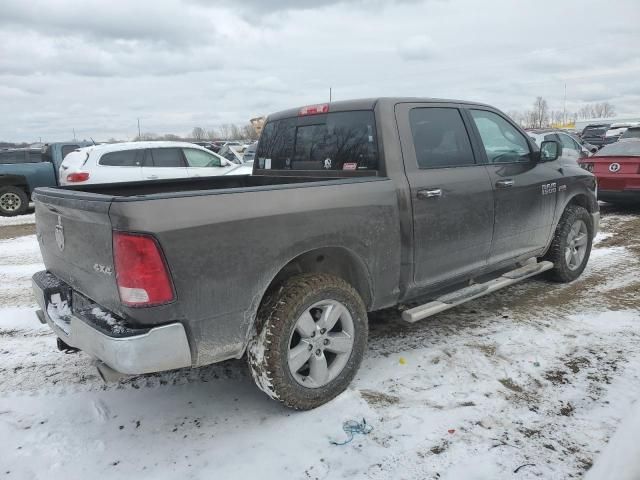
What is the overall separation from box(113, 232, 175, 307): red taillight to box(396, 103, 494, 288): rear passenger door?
5.85ft

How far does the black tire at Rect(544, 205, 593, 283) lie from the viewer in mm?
5039

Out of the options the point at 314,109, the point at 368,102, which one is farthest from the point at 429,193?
the point at 314,109

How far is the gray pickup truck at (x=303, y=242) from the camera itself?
2383 mm

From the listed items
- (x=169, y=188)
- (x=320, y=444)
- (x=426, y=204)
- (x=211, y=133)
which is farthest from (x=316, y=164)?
(x=211, y=133)

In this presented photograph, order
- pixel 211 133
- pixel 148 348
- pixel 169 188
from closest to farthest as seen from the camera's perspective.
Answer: pixel 148 348 → pixel 169 188 → pixel 211 133

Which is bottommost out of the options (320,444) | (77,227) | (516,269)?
(320,444)

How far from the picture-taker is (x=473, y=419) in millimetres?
2859

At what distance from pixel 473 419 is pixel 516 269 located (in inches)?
85.5

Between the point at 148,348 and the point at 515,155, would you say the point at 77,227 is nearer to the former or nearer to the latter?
the point at 148,348

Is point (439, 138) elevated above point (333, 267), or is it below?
above

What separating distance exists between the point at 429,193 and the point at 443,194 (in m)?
0.16

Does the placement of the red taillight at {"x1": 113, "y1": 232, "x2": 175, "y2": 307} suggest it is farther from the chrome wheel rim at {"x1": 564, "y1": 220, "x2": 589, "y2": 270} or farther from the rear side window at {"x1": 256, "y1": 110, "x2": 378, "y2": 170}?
the chrome wheel rim at {"x1": 564, "y1": 220, "x2": 589, "y2": 270}

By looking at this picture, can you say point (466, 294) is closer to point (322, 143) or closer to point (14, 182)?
point (322, 143)

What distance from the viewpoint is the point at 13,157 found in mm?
13367
